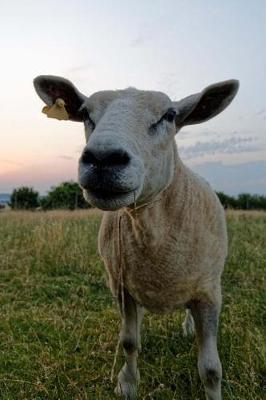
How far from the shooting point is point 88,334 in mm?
5297

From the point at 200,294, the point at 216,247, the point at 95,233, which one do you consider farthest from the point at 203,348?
the point at 95,233

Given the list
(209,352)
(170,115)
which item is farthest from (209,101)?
(209,352)

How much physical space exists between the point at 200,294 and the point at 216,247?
413 millimetres

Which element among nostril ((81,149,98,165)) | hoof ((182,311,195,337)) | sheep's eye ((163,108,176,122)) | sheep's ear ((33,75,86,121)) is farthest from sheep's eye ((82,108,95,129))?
hoof ((182,311,195,337))

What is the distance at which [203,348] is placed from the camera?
3984 millimetres

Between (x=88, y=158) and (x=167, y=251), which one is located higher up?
(x=88, y=158)

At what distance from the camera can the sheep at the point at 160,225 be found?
11.4 feet

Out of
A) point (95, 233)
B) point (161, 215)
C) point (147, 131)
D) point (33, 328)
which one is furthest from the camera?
point (95, 233)

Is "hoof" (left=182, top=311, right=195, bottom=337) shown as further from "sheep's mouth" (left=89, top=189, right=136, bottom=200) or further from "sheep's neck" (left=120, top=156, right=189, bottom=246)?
"sheep's mouth" (left=89, top=189, right=136, bottom=200)

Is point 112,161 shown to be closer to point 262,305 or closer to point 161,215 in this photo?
point 161,215

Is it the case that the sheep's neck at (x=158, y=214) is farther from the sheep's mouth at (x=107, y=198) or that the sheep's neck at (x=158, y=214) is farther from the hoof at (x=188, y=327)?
the hoof at (x=188, y=327)

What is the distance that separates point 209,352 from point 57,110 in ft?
6.74

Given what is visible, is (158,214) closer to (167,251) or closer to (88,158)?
(167,251)

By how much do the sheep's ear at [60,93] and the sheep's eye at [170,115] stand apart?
746 mm
